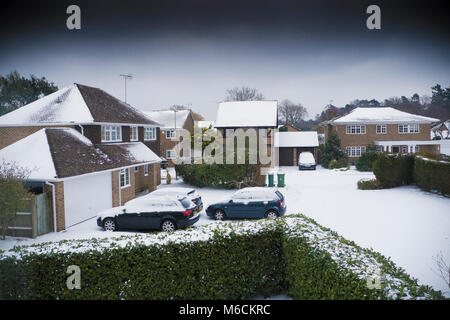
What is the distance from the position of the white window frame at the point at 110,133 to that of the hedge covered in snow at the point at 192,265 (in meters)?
10.6

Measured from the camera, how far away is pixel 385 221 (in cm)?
1029

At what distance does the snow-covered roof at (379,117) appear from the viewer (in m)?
30.6

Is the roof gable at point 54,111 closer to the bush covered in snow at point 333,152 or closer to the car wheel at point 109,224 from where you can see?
the car wheel at point 109,224

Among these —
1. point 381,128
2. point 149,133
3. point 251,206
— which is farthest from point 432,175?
point 381,128

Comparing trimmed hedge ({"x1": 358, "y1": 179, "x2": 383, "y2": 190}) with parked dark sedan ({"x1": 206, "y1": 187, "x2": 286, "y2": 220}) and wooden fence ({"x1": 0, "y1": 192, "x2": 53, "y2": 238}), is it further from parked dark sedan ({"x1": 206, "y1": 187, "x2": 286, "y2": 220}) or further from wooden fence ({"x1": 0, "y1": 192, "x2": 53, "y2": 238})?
wooden fence ({"x1": 0, "y1": 192, "x2": 53, "y2": 238})

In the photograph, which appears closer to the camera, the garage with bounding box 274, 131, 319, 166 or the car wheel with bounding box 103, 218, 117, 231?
the car wheel with bounding box 103, 218, 117, 231

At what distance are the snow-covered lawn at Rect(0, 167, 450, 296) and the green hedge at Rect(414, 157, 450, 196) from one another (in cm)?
48

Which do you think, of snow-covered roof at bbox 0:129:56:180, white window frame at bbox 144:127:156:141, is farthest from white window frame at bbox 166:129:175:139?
snow-covered roof at bbox 0:129:56:180

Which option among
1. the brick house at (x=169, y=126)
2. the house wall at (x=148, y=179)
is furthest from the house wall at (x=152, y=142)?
the brick house at (x=169, y=126)

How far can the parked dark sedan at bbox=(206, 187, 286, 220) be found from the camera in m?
11.8

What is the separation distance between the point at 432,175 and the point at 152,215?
1401 centimetres

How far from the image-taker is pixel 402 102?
37.6 ft
